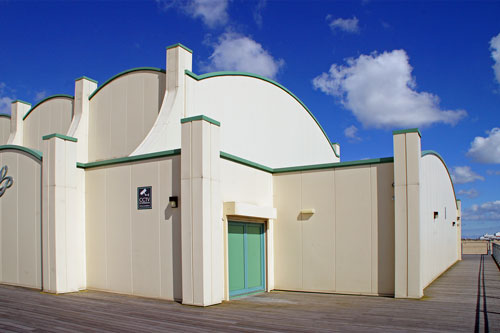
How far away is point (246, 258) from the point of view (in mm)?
11297

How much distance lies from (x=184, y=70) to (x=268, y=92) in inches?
179

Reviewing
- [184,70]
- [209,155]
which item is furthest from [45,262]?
[184,70]

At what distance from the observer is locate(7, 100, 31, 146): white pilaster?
17.7m

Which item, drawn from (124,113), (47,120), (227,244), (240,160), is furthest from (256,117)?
(47,120)

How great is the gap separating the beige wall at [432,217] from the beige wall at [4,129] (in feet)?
54.3

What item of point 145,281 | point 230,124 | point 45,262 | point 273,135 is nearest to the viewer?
point 145,281

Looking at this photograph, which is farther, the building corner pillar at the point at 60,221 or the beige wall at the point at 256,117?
the beige wall at the point at 256,117

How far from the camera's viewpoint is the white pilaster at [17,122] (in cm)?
1766

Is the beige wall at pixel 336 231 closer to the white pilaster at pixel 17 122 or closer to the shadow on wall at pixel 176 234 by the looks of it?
the shadow on wall at pixel 176 234

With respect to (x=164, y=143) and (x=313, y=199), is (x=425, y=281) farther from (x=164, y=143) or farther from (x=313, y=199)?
(x=164, y=143)

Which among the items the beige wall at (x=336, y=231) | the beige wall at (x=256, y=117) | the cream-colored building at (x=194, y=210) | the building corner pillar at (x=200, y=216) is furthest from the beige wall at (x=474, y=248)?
the building corner pillar at (x=200, y=216)

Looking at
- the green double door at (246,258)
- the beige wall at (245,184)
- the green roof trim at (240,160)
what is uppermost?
the green roof trim at (240,160)

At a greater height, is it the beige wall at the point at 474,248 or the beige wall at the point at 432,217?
the beige wall at the point at 432,217

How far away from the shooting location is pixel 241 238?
11234 mm
